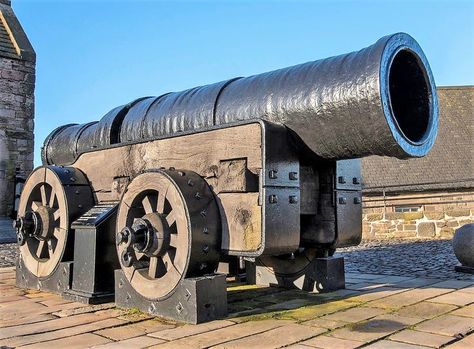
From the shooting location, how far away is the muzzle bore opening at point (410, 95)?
3.70 metres

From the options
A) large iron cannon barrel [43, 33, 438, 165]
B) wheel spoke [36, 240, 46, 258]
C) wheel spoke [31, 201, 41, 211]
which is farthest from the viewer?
wheel spoke [31, 201, 41, 211]

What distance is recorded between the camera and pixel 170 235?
3.76 m

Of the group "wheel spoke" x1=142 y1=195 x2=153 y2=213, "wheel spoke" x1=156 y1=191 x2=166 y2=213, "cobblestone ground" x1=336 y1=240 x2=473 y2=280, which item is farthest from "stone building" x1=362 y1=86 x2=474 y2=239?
"wheel spoke" x1=156 y1=191 x2=166 y2=213

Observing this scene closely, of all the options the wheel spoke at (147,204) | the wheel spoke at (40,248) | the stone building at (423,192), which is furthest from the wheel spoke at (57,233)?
the stone building at (423,192)

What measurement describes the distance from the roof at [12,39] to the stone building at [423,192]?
32.9ft

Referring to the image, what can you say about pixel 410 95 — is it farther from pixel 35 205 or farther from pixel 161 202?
pixel 35 205

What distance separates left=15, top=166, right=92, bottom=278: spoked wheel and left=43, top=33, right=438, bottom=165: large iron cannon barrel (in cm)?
90

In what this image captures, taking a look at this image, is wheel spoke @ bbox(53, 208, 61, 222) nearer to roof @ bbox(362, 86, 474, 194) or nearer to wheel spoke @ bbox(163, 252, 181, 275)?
wheel spoke @ bbox(163, 252, 181, 275)

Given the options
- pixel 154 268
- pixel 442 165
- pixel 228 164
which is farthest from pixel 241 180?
pixel 442 165

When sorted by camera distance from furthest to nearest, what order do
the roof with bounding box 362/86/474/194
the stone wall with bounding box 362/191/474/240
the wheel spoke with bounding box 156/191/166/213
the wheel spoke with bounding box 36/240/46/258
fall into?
the roof with bounding box 362/86/474/194
the stone wall with bounding box 362/191/474/240
the wheel spoke with bounding box 36/240/46/258
the wheel spoke with bounding box 156/191/166/213

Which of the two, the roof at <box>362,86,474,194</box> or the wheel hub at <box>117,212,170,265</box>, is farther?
the roof at <box>362,86,474,194</box>

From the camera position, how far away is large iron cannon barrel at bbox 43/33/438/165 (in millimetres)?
3383

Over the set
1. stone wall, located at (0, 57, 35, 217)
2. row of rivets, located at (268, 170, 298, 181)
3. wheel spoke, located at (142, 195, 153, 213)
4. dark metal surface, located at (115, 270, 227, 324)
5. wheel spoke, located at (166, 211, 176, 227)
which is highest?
stone wall, located at (0, 57, 35, 217)

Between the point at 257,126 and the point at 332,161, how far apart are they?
0.94 metres
